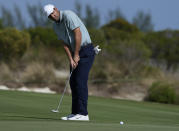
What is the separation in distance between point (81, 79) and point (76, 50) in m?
0.48

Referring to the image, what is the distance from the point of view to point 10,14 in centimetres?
4606

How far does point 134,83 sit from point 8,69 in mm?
5493

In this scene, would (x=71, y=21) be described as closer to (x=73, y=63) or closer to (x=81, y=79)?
(x=73, y=63)

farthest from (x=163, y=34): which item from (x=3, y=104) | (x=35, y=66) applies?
(x=3, y=104)

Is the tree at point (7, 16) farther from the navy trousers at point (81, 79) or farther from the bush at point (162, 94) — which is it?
the navy trousers at point (81, 79)

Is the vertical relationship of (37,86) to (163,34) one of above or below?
below

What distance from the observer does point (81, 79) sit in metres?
8.23

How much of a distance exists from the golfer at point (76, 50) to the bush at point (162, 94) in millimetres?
11569

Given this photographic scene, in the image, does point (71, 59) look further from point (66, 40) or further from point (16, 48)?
point (16, 48)

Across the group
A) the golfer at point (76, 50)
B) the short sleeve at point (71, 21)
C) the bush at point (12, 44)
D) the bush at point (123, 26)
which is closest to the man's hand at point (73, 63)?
the golfer at point (76, 50)

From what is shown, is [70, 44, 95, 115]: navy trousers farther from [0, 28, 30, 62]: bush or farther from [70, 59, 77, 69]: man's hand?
[0, 28, 30, 62]: bush

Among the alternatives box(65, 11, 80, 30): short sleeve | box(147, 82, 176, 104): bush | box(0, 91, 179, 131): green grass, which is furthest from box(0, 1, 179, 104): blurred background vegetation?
box(65, 11, 80, 30): short sleeve

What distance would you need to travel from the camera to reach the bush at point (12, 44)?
25.0m

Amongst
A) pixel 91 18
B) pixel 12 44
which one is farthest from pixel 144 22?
pixel 12 44
